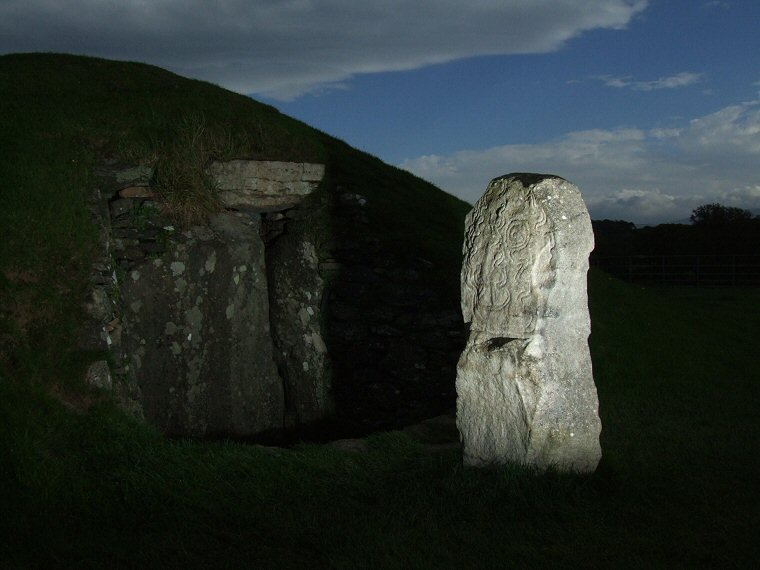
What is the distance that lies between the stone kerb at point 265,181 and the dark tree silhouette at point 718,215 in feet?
121

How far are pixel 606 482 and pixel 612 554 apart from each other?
3.79 ft

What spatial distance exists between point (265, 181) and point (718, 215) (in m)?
39.7

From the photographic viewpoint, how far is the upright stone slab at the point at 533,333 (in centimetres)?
625

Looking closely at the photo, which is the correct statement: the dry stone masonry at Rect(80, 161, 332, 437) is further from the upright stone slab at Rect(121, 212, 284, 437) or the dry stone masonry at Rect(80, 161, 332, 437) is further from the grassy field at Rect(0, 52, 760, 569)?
the grassy field at Rect(0, 52, 760, 569)

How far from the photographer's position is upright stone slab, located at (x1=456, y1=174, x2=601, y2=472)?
625 cm

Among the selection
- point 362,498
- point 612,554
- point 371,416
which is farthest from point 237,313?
point 612,554

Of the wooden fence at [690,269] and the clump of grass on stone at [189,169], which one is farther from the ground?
the clump of grass on stone at [189,169]

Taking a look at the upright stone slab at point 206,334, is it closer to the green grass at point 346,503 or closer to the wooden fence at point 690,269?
the green grass at point 346,503

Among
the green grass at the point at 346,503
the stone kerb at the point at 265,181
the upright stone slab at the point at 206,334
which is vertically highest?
the stone kerb at the point at 265,181

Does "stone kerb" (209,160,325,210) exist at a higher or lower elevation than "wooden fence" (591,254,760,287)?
higher

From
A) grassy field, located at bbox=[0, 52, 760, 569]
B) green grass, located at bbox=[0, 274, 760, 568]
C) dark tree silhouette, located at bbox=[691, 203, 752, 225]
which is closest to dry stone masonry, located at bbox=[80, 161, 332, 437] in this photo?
grassy field, located at bbox=[0, 52, 760, 569]

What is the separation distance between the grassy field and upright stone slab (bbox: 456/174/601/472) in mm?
305

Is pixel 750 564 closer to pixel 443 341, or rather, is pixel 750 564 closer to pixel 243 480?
pixel 243 480

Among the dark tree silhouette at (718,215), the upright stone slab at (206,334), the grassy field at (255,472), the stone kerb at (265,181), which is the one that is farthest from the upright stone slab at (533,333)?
the dark tree silhouette at (718,215)
